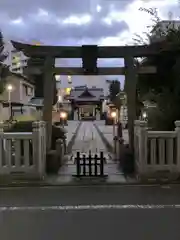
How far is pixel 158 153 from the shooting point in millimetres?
10180

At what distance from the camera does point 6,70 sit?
105 ft

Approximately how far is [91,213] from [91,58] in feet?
20.3

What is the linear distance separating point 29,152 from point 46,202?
247 cm

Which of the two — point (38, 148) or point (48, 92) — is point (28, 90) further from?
point (38, 148)

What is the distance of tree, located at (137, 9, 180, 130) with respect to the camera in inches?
469

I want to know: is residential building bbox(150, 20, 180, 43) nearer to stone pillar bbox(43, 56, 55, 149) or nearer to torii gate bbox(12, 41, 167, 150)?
torii gate bbox(12, 41, 167, 150)

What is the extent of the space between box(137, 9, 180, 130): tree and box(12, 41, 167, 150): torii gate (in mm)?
392

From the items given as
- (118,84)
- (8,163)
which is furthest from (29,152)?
(118,84)

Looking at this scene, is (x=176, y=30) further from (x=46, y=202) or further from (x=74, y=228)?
(x=74, y=228)

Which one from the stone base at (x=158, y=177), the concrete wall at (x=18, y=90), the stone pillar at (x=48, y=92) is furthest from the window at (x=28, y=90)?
the stone base at (x=158, y=177)

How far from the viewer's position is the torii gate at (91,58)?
1214 cm

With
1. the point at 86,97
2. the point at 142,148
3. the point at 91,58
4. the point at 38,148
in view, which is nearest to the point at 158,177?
the point at 142,148

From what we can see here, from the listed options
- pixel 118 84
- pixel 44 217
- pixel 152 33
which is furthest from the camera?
pixel 118 84

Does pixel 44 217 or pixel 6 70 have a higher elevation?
pixel 6 70
